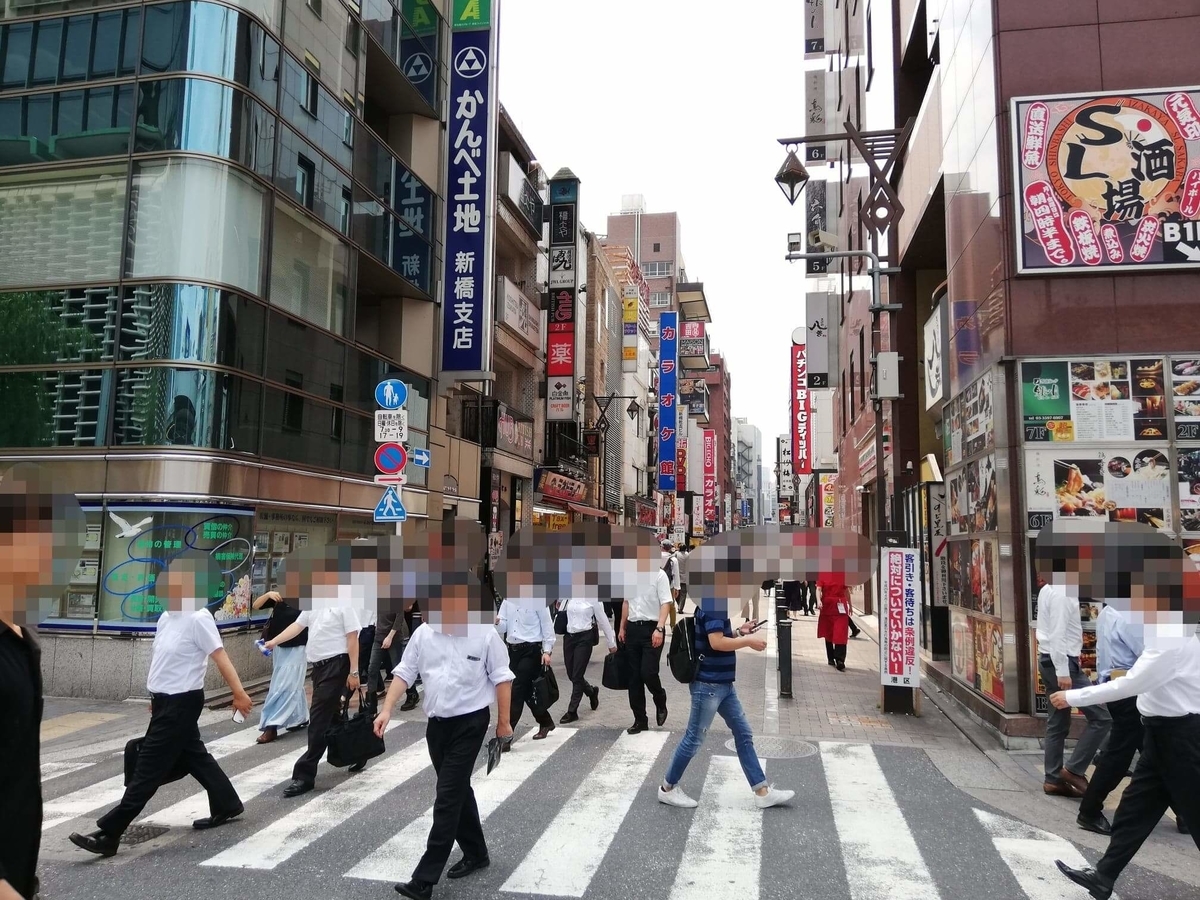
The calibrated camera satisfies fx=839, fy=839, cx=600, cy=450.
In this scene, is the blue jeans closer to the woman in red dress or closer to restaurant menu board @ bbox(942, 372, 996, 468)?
restaurant menu board @ bbox(942, 372, 996, 468)

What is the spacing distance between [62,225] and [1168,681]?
14559 millimetres

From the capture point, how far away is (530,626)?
878 centimetres

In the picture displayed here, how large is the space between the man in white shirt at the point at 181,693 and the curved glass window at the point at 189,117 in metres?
8.92

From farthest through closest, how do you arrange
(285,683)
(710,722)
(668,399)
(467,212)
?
1. (668,399)
2. (467,212)
3. (285,683)
4. (710,722)

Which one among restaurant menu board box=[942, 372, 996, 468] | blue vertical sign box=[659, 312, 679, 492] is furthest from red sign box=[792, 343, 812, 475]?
restaurant menu board box=[942, 372, 996, 468]

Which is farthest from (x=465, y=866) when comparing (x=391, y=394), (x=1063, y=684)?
(x=391, y=394)

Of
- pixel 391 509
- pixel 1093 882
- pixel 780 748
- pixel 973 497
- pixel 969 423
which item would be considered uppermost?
pixel 969 423

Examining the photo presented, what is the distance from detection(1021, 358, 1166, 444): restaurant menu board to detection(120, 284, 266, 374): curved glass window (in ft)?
34.6

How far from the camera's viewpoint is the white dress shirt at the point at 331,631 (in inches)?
275

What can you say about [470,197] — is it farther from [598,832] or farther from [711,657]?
[598,832]

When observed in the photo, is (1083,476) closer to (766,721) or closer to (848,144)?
(766,721)

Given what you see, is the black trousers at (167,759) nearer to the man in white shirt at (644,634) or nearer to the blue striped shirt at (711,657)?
the blue striped shirt at (711,657)

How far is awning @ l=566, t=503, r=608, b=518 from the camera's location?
35.8 m

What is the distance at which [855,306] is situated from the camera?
26.2 meters
